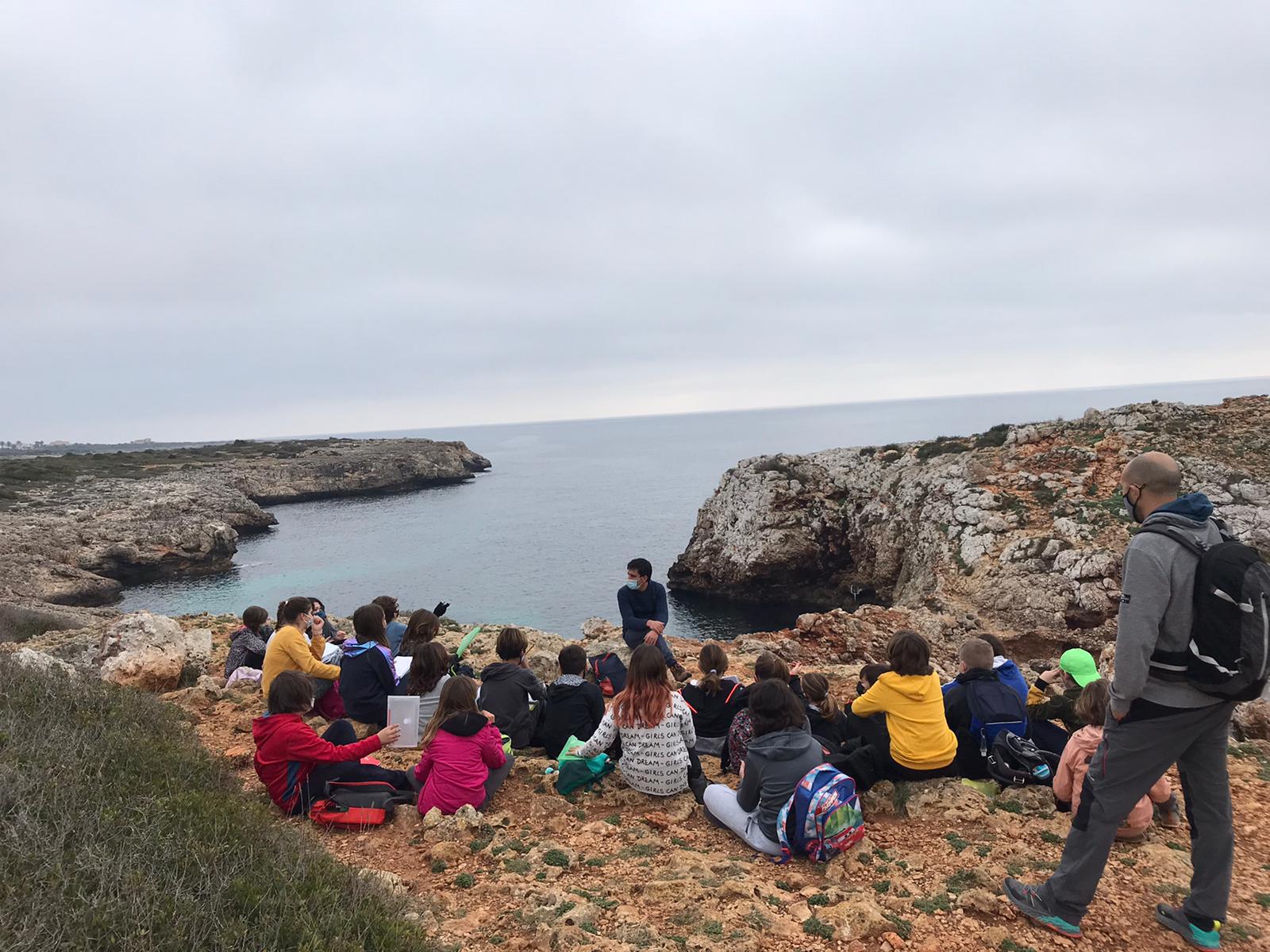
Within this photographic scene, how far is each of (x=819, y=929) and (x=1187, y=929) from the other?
2269mm

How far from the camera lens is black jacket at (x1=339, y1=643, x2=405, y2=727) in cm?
779

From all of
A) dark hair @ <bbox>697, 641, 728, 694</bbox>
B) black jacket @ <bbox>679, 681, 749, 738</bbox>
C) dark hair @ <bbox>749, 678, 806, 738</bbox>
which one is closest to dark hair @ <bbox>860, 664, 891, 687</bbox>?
black jacket @ <bbox>679, 681, 749, 738</bbox>

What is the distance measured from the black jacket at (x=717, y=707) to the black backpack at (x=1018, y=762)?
2575 millimetres

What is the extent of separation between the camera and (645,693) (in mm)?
5902

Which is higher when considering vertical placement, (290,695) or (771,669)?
(290,695)

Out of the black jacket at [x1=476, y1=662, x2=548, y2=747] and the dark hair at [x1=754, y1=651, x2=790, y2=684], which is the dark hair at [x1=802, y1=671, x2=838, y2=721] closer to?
the dark hair at [x1=754, y1=651, x2=790, y2=684]

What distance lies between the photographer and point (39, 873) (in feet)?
11.8

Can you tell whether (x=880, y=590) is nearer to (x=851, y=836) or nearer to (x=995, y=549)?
(x=995, y=549)

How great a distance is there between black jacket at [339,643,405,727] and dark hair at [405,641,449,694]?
1.13m

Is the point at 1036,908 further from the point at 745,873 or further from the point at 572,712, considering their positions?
the point at 572,712

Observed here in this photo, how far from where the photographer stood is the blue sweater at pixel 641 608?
9.98 meters

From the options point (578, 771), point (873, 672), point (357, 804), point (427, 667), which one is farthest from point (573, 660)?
point (873, 672)

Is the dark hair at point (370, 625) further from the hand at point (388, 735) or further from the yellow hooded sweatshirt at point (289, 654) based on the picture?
the hand at point (388, 735)

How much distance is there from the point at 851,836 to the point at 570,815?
2.60 m
